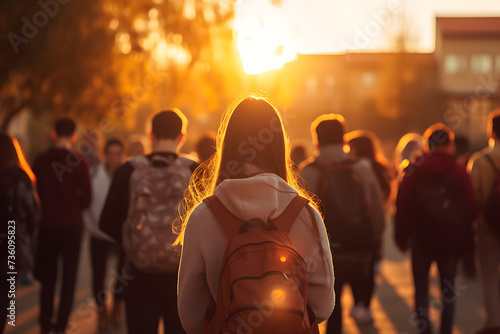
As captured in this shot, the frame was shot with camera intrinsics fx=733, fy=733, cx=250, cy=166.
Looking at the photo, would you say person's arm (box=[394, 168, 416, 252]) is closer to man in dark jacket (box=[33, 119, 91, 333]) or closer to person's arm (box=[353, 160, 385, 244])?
person's arm (box=[353, 160, 385, 244])

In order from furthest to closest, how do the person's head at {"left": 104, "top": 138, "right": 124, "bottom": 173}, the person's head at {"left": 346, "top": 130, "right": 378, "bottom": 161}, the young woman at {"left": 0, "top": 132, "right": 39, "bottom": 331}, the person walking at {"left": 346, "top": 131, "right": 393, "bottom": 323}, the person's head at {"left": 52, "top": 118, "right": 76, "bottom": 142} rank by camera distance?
the person's head at {"left": 346, "top": 130, "right": 378, "bottom": 161} → the person's head at {"left": 104, "top": 138, "right": 124, "bottom": 173} → the person walking at {"left": 346, "top": 131, "right": 393, "bottom": 323} → the person's head at {"left": 52, "top": 118, "right": 76, "bottom": 142} → the young woman at {"left": 0, "top": 132, "right": 39, "bottom": 331}

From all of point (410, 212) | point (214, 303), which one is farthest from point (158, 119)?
point (410, 212)

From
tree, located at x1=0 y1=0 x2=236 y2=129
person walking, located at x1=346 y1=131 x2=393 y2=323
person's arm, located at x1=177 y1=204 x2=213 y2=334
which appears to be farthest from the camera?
tree, located at x1=0 y1=0 x2=236 y2=129

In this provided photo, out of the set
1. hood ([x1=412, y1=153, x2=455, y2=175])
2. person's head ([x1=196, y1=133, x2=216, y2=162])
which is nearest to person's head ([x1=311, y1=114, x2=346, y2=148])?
hood ([x1=412, y1=153, x2=455, y2=175])

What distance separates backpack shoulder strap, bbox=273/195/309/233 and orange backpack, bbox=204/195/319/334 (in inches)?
1.1

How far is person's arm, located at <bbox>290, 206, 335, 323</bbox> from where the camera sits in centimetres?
292

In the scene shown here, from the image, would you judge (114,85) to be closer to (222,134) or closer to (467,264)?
(467,264)

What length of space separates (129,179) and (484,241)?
12.7 feet

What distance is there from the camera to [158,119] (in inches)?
189

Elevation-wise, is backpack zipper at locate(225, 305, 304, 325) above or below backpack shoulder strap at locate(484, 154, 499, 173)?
below

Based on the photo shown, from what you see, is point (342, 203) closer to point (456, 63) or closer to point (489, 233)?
point (489, 233)

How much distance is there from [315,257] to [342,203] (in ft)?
8.91

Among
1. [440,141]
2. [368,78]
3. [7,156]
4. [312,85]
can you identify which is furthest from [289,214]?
[312,85]

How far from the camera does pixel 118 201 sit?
15.3ft
